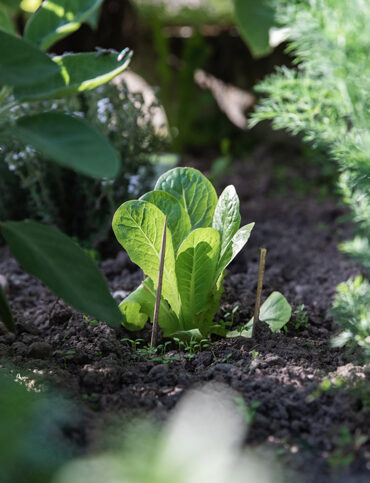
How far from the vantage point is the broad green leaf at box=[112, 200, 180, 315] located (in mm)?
1156

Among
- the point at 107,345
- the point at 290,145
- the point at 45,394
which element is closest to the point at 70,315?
the point at 107,345

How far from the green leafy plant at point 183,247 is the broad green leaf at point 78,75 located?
0.85 feet

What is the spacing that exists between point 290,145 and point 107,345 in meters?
2.18

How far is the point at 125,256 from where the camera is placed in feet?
5.79

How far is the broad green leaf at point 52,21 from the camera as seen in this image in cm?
115

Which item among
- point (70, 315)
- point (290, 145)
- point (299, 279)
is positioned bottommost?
point (290, 145)

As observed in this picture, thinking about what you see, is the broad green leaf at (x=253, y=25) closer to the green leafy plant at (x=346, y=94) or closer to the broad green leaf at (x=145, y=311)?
the green leafy plant at (x=346, y=94)

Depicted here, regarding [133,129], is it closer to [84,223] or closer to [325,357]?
[84,223]

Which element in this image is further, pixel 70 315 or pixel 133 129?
pixel 133 129

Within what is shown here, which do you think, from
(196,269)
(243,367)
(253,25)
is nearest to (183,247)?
(196,269)

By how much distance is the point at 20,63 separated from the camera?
93cm

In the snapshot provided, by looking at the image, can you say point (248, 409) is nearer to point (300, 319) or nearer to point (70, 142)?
point (300, 319)

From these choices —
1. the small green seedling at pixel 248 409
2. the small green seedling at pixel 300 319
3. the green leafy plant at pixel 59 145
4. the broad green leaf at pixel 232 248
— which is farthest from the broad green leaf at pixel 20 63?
the small green seedling at pixel 300 319

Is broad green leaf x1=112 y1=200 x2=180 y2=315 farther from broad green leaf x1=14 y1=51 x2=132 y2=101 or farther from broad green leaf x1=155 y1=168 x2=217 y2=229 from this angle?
broad green leaf x1=14 y1=51 x2=132 y2=101
